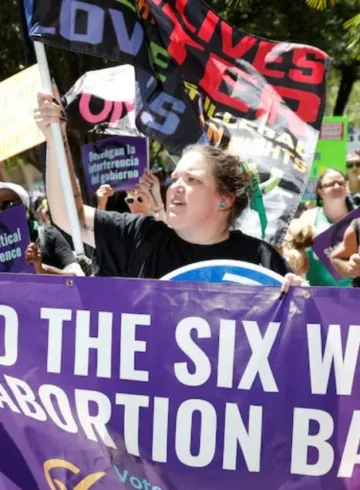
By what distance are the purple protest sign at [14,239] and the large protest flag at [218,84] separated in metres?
1.16

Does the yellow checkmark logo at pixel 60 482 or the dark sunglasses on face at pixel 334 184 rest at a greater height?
the yellow checkmark logo at pixel 60 482

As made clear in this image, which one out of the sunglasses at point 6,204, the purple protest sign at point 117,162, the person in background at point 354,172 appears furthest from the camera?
the purple protest sign at point 117,162

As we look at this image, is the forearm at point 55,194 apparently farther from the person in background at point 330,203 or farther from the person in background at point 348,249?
the person in background at point 330,203

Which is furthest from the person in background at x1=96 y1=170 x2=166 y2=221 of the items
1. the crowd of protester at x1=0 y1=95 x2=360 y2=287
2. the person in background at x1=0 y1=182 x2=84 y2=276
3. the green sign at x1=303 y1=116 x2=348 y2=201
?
the green sign at x1=303 y1=116 x2=348 y2=201

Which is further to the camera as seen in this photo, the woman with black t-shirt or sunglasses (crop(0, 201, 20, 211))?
sunglasses (crop(0, 201, 20, 211))

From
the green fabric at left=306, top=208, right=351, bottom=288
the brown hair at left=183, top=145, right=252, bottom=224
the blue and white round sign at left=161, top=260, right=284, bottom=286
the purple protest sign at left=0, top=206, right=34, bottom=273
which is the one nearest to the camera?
the blue and white round sign at left=161, top=260, right=284, bottom=286

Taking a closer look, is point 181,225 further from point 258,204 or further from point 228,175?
point 258,204

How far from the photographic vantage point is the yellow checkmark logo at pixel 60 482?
3.18m

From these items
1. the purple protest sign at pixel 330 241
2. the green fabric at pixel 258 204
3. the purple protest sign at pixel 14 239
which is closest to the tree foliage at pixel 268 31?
the purple protest sign at pixel 330 241

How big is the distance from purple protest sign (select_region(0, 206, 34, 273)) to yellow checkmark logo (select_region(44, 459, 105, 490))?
242 cm

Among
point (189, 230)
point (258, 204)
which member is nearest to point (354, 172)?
point (258, 204)

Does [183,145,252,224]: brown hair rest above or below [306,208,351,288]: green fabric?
above

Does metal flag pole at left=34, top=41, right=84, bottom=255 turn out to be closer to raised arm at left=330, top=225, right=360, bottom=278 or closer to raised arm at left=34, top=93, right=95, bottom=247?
raised arm at left=34, top=93, right=95, bottom=247

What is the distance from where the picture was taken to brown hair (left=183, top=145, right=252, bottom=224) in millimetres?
3752
